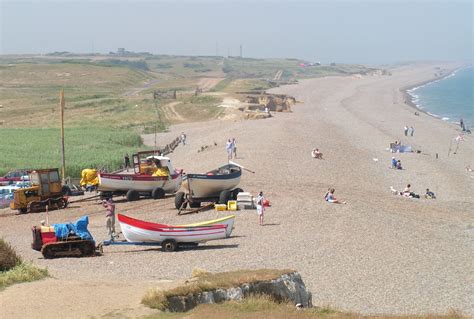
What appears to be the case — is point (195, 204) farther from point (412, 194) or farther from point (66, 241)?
point (412, 194)

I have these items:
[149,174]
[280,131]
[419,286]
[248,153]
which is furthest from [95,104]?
[419,286]

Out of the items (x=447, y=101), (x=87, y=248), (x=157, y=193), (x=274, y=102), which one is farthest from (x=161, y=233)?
(x=447, y=101)

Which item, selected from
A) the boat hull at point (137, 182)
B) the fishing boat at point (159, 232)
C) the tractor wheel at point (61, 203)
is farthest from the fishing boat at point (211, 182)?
the tractor wheel at point (61, 203)

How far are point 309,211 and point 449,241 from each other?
231 inches

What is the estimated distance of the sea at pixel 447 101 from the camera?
8788 centimetres

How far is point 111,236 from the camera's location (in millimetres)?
24344

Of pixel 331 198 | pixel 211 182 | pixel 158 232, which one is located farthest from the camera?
pixel 331 198

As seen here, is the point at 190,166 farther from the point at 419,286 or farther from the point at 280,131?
the point at 419,286

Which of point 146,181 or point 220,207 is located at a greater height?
point 146,181

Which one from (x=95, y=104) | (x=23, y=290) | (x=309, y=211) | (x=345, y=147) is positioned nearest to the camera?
(x=23, y=290)

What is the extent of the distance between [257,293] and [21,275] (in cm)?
543

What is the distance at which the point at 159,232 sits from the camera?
23422 mm

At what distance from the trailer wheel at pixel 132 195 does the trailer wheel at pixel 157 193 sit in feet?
2.34

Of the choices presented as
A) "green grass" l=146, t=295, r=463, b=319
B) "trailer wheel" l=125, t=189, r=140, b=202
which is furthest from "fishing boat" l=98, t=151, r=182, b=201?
"green grass" l=146, t=295, r=463, b=319
